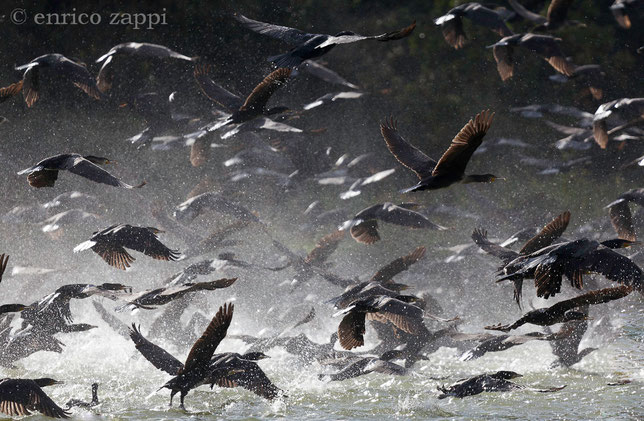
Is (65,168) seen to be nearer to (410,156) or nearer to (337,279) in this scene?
(410,156)

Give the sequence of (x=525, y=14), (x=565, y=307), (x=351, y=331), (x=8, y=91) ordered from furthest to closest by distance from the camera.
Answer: (x=525, y=14) → (x=8, y=91) → (x=351, y=331) → (x=565, y=307)

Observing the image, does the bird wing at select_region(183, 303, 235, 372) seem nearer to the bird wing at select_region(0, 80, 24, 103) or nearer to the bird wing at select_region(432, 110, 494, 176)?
the bird wing at select_region(432, 110, 494, 176)

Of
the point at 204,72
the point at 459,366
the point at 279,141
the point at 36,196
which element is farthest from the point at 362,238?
the point at 36,196

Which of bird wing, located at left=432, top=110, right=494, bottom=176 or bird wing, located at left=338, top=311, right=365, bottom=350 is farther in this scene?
bird wing, located at left=338, top=311, right=365, bottom=350

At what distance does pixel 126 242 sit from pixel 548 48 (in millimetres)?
5537

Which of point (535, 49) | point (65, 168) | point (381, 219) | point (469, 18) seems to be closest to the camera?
point (65, 168)

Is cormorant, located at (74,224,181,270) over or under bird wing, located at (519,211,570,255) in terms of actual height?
over

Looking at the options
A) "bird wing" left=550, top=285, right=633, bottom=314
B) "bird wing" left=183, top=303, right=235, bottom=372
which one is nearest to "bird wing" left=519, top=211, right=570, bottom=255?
"bird wing" left=550, top=285, right=633, bottom=314

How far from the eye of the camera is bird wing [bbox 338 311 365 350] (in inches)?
214

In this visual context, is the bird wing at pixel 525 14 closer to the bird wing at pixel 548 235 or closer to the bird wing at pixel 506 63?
the bird wing at pixel 506 63

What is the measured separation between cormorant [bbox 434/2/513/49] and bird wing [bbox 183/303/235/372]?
5.34 m

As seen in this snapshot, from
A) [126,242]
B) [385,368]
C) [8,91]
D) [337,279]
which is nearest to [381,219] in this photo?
[337,279]

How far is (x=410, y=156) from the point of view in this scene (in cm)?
611

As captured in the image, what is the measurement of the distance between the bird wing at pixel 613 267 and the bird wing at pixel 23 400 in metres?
3.50
